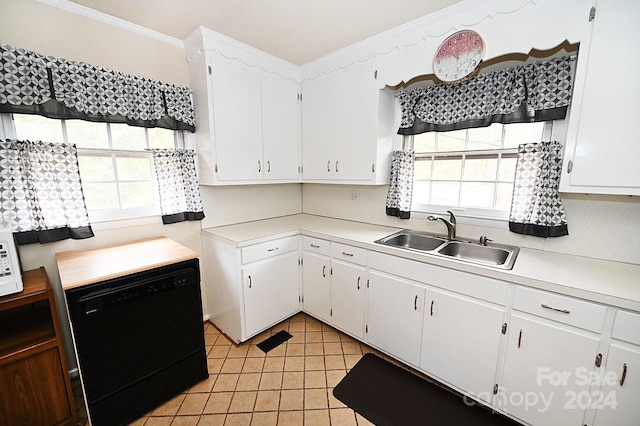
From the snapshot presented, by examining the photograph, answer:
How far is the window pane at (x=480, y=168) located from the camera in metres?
1.98

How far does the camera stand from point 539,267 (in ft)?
4.88

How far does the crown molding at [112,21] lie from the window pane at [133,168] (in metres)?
0.92

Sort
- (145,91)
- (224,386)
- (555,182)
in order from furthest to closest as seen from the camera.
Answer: (145,91)
(224,386)
(555,182)

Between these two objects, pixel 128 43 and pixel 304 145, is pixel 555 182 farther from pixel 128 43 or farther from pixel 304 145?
pixel 128 43

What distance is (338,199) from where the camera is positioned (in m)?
2.88

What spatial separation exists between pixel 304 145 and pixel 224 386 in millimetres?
2172

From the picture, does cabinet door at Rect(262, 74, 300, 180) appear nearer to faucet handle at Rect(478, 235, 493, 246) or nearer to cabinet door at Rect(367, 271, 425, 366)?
cabinet door at Rect(367, 271, 425, 366)

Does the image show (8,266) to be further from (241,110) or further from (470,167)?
(470,167)

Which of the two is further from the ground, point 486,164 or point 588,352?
point 486,164

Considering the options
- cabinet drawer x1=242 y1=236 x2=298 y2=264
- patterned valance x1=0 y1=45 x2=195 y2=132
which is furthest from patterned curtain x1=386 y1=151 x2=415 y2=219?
patterned valance x1=0 y1=45 x2=195 y2=132

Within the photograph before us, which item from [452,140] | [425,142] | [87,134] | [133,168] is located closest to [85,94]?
[87,134]

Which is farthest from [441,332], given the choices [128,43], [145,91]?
[128,43]

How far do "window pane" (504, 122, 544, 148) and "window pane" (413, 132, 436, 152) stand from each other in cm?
51

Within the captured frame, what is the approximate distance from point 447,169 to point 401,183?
383 millimetres
